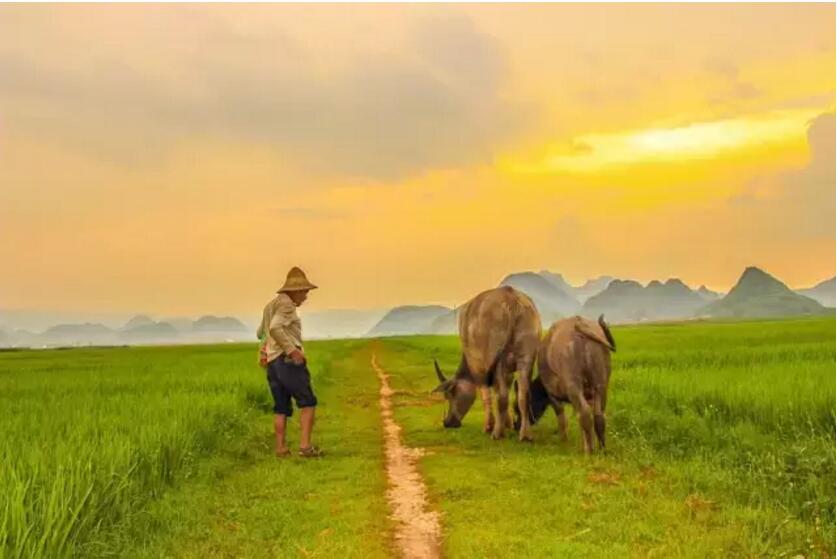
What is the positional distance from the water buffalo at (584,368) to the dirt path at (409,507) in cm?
243

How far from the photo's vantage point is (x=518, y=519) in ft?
23.5

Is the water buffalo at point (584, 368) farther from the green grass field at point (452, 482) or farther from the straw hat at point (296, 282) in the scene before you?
the straw hat at point (296, 282)

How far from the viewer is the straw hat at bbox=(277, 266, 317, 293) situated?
35.5 ft

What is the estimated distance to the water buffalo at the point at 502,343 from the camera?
11.9 meters

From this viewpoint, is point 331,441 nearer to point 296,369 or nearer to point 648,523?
point 296,369

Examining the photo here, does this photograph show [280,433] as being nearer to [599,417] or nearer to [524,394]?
[524,394]

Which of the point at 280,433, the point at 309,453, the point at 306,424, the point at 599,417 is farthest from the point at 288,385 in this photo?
the point at 599,417

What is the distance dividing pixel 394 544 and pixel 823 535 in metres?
3.85

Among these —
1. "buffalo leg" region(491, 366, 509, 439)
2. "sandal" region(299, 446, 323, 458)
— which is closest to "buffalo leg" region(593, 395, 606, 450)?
"buffalo leg" region(491, 366, 509, 439)

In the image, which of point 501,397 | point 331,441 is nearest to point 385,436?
point 331,441

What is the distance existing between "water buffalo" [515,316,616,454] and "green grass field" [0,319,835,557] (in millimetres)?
579

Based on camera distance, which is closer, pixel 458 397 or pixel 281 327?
pixel 281 327

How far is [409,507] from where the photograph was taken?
773 cm

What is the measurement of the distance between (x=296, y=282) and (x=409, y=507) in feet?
14.4
